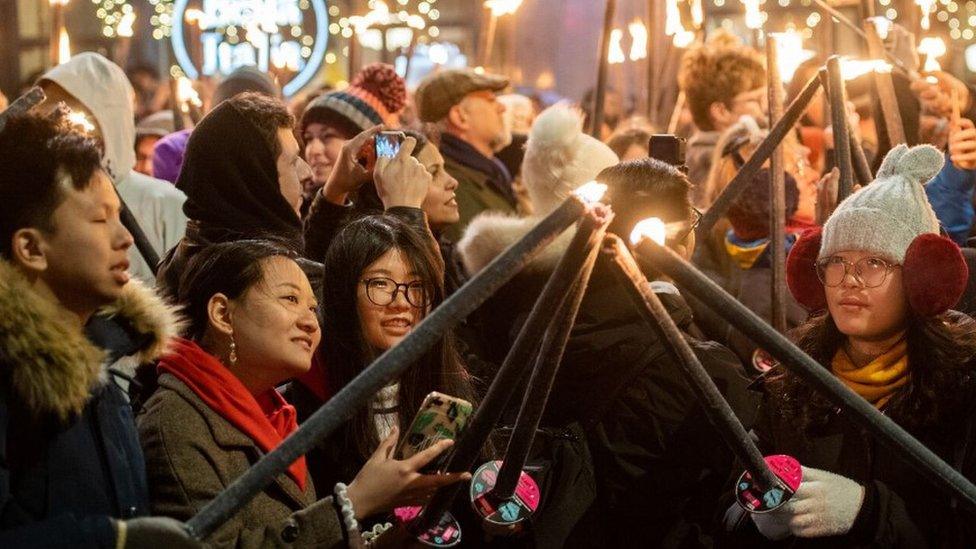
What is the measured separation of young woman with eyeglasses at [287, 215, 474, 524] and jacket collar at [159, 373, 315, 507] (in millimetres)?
406

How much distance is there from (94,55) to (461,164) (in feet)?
5.90

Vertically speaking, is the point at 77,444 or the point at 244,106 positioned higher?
the point at 244,106

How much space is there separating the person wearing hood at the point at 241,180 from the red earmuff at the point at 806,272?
4.75 ft

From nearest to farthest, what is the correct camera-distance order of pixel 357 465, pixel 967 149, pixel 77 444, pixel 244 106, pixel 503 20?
pixel 77 444 → pixel 357 465 → pixel 244 106 → pixel 967 149 → pixel 503 20

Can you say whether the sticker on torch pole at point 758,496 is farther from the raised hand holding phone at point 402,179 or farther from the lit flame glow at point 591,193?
the raised hand holding phone at point 402,179

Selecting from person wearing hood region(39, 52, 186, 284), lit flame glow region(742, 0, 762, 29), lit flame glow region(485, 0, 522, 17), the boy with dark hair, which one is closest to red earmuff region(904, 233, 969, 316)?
person wearing hood region(39, 52, 186, 284)

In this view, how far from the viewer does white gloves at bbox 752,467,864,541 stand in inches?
123

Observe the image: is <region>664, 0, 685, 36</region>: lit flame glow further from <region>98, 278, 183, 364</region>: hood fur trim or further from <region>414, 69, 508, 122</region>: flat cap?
<region>98, 278, 183, 364</region>: hood fur trim

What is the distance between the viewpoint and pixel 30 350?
2.57 metres

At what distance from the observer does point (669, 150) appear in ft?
12.9

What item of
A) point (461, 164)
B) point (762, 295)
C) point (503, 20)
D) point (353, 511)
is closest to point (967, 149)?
point (762, 295)

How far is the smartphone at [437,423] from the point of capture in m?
2.86

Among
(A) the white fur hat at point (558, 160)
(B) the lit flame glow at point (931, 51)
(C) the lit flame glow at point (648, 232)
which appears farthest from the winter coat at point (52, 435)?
(B) the lit flame glow at point (931, 51)

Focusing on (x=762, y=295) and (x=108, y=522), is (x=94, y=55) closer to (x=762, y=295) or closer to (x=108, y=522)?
(x=762, y=295)
